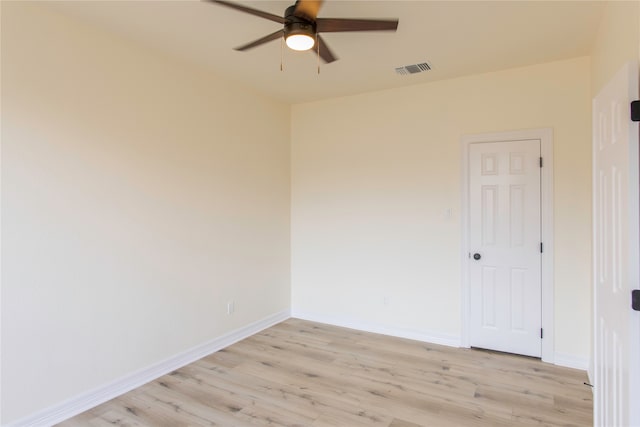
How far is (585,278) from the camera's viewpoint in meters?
3.22

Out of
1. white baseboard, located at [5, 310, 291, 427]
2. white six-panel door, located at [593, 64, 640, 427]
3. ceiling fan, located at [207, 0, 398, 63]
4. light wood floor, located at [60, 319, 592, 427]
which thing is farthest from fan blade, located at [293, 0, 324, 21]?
white baseboard, located at [5, 310, 291, 427]

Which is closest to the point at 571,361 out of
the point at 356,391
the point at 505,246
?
the point at 505,246

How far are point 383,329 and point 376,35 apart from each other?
3.08m

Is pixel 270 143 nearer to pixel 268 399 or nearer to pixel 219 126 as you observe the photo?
pixel 219 126

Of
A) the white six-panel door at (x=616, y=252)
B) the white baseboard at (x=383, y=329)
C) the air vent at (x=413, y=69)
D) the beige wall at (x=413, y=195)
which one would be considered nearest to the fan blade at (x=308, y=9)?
the white six-panel door at (x=616, y=252)

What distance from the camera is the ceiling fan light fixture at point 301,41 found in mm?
2111

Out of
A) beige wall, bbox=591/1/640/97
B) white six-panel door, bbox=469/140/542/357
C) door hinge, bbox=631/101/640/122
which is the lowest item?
white six-panel door, bbox=469/140/542/357

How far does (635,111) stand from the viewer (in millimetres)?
1478

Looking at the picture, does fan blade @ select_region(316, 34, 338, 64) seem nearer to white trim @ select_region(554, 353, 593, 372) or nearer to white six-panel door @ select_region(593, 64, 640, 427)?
white six-panel door @ select_region(593, 64, 640, 427)

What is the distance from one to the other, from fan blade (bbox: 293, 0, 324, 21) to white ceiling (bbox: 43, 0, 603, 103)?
0.42 meters

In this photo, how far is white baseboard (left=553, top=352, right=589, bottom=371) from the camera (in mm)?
3206

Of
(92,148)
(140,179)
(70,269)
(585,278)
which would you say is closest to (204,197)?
(140,179)

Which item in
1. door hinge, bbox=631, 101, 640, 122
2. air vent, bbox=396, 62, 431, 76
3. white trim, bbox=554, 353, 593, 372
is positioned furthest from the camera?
air vent, bbox=396, 62, 431, 76

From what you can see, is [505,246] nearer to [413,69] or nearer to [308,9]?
[413,69]
